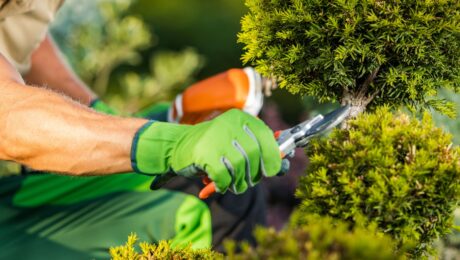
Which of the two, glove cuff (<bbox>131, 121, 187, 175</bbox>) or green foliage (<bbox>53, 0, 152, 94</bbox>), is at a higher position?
glove cuff (<bbox>131, 121, 187, 175</bbox>)

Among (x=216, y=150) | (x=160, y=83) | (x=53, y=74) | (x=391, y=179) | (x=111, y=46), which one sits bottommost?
(x=160, y=83)

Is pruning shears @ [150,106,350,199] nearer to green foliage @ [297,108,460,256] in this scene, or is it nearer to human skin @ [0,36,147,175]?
green foliage @ [297,108,460,256]

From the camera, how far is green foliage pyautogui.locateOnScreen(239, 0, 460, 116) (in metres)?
1.51

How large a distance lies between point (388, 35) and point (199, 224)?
1.42 meters

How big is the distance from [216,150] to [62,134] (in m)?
0.39

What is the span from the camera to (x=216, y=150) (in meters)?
1.44

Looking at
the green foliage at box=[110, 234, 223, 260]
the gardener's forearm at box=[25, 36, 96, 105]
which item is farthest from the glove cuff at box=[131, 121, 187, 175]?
the gardener's forearm at box=[25, 36, 96, 105]

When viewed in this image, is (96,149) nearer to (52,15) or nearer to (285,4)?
(285,4)

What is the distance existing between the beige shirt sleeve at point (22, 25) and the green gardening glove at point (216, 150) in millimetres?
972

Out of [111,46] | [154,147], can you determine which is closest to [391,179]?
[154,147]

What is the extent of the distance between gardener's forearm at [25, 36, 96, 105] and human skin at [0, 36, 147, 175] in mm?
1350

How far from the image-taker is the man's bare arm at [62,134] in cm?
156

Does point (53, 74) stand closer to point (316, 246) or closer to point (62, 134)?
point (62, 134)

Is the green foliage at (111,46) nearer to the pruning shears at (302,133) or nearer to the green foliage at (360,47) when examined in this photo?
the green foliage at (360,47)
